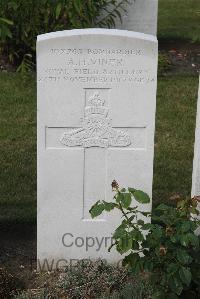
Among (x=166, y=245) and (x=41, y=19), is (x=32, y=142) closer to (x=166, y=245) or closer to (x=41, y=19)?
(x=41, y=19)

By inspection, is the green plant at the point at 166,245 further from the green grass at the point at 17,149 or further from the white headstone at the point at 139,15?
the white headstone at the point at 139,15

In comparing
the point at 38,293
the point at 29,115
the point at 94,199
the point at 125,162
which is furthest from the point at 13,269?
the point at 29,115

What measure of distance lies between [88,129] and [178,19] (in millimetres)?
9765

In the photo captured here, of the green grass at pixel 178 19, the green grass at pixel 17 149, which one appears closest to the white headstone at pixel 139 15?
the green grass at pixel 178 19

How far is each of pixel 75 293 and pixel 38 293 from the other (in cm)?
23

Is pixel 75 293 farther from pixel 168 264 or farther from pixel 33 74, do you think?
pixel 33 74

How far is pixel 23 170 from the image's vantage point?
6367mm

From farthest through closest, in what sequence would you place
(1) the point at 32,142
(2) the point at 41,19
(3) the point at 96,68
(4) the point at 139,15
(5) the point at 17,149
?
(4) the point at 139,15 < (2) the point at 41,19 < (1) the point at 32,142 < (5) the point at 17,149 < (3) the point at 96,68

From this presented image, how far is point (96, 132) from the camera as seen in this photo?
4387 millimetres

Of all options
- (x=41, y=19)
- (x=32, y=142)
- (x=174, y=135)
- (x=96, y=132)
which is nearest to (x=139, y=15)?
(x=41, y=19)

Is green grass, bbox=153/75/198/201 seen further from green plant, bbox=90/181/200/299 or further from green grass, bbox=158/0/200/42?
green grass, bbox=158/0/200/42

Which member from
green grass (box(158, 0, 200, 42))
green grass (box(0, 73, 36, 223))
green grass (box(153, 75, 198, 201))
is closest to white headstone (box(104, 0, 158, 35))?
green grass (box(158, 0, 200, 42))

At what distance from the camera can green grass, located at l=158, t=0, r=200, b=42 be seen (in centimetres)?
1216

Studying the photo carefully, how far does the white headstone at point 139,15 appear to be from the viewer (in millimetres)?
→ 10305
